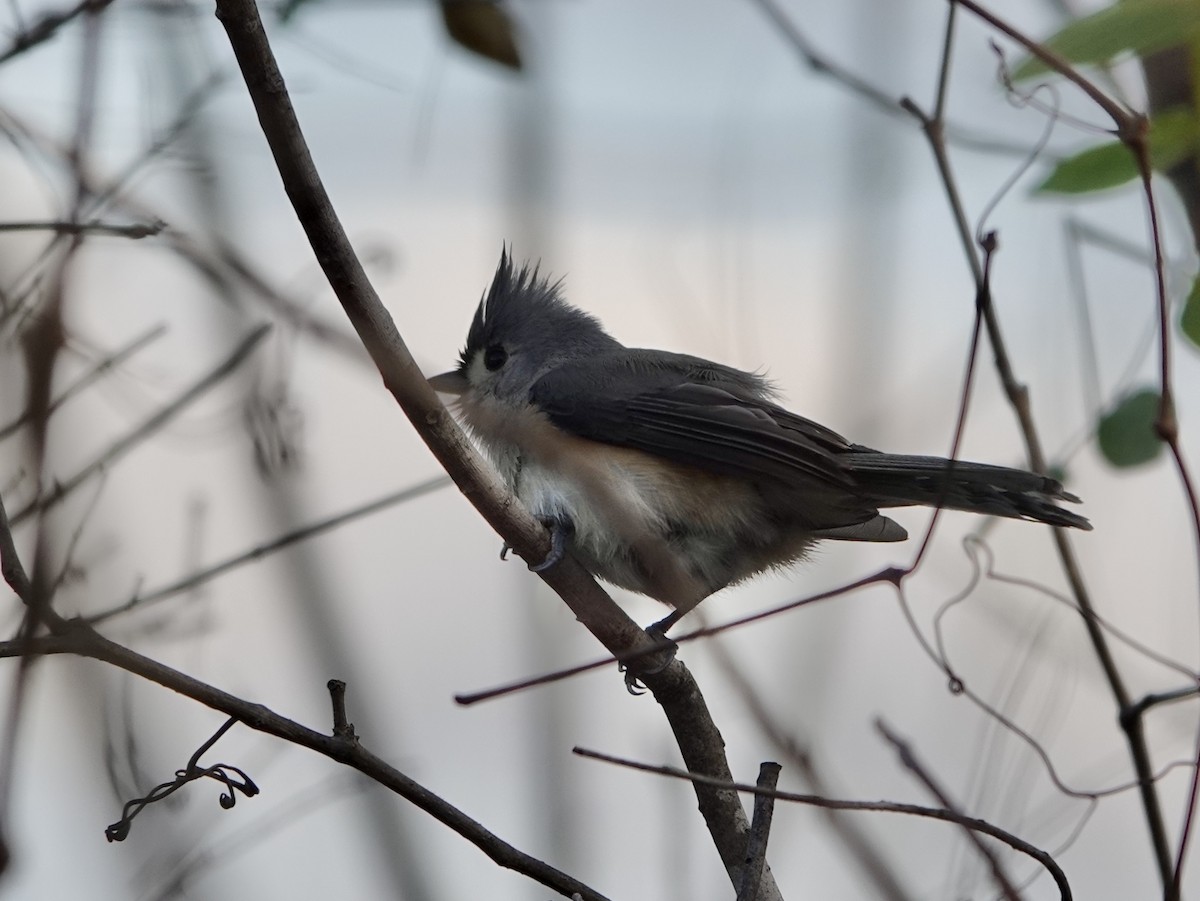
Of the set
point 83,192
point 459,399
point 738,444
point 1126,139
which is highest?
point 459,399

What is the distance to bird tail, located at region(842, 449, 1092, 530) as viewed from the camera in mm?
2242

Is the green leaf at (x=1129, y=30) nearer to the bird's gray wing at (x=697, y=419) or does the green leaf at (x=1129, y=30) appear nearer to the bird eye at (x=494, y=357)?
the bird's gray wing at (x=697, y=419)

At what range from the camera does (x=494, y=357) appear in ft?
11.5

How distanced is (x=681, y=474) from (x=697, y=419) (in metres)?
0.14

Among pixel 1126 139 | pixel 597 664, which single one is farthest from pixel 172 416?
pixel 1126 139

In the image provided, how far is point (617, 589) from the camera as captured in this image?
3.06 m

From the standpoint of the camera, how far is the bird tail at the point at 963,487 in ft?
7.36

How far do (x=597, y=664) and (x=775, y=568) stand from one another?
172 cm

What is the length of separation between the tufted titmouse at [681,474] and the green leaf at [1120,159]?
0.73 m

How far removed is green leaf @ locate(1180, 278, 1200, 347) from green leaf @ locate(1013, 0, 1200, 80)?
42 cm

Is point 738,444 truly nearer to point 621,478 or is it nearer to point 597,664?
point 621,478

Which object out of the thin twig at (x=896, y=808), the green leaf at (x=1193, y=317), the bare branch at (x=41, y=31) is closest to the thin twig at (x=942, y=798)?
the thin twig at (x=896, y=808)

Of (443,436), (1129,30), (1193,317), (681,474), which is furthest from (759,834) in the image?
(681,474)

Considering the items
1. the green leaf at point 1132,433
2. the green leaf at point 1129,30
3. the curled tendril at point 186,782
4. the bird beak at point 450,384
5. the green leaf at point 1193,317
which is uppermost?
the bird beak at point 450,384
